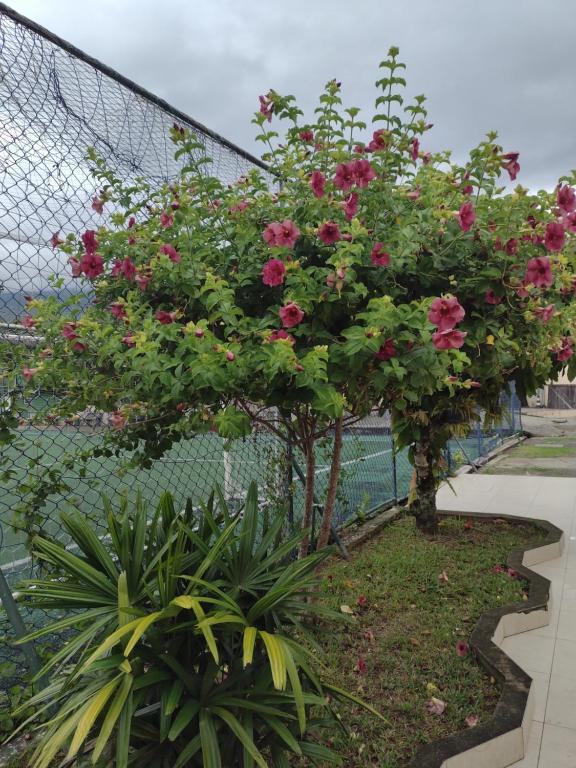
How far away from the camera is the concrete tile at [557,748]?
88.1 inches

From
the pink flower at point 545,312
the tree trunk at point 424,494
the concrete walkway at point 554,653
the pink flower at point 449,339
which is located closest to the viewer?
the pink flower at point 449,339

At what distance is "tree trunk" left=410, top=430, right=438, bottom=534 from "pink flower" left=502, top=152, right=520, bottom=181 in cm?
294

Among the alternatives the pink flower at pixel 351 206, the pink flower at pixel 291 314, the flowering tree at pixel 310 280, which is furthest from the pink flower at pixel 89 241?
the pink flower at pixel 351 206

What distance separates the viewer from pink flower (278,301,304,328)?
1.81m

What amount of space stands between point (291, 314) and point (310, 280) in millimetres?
178

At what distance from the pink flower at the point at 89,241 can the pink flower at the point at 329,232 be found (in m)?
0.85

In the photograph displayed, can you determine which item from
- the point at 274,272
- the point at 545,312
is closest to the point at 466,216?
the point at 545,312

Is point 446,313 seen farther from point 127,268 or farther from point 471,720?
point 471,720

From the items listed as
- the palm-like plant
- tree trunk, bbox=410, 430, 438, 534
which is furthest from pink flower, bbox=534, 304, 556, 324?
→ tree trunk, bbox=410, 430, 438, 534

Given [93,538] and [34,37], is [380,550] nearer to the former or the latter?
[93,538]

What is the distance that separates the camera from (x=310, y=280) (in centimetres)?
192

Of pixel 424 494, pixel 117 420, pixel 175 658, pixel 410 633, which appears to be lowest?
pixel 410 633

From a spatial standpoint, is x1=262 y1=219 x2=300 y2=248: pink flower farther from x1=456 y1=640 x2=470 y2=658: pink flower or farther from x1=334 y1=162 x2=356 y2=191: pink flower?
x1=456 y1=640 x2=470 y2=658: pink flower

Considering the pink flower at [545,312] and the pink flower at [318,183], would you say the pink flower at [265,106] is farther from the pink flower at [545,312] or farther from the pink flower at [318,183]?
the pink flower at [545,312]
